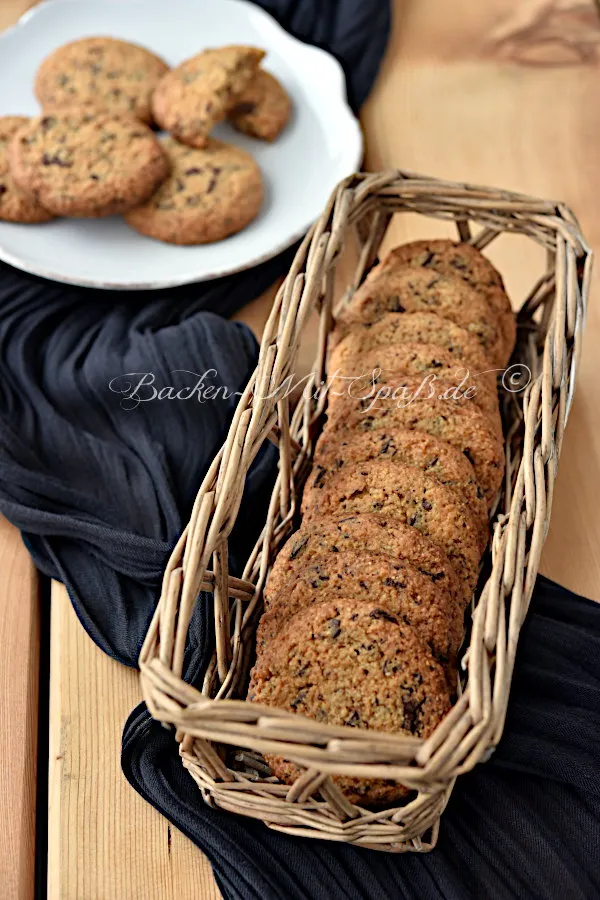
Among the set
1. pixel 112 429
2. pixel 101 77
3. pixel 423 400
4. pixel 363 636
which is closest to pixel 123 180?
pixel 101 77

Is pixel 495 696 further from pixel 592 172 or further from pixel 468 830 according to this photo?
pixel 592 172

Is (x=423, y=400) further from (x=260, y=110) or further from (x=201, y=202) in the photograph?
(x=260, y=110)

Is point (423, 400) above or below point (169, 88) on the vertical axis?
below

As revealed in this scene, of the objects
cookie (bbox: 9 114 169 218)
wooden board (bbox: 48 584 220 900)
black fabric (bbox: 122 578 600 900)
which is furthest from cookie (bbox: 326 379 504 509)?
cookie (bbox: 9 114 169 218)

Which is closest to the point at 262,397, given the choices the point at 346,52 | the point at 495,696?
the point at 495,696

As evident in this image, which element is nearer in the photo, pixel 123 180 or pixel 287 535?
pixel 287 535

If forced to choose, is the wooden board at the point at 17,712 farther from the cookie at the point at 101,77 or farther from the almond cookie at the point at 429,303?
the cookie at the point at 101,77
